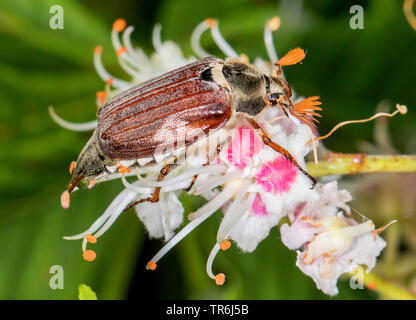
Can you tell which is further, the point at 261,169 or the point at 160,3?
the point at 160,3

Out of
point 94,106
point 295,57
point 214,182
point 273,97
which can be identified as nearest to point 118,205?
point 214,182

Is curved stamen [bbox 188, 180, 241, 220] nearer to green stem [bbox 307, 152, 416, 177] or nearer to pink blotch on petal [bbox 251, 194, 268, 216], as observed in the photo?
pink blotch on petal [bbox 251, 194, 268, 216]

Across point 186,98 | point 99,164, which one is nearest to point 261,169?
point 186,98

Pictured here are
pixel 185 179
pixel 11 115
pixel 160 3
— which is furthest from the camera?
pixel 160 3

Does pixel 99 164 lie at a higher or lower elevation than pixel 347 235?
higher

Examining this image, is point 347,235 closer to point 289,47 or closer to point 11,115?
point 289,47

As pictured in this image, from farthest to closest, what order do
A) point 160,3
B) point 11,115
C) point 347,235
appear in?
point 160,3, point 11,115, point 347,235

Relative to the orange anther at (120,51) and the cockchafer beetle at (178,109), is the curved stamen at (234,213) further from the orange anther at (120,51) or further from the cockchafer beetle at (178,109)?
the orange anther at (120,51)

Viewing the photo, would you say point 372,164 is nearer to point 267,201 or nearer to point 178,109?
point 267,201
